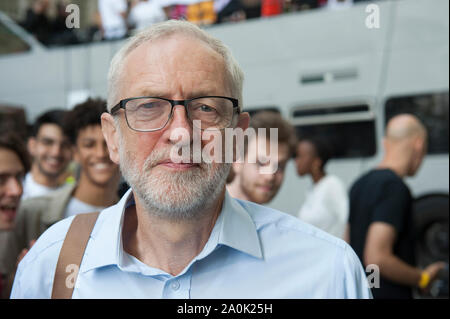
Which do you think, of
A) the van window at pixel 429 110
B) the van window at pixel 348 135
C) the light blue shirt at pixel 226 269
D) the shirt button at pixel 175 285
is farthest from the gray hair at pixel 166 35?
the van window at pixel 348 135

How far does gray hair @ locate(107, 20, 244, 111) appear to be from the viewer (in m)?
1.04

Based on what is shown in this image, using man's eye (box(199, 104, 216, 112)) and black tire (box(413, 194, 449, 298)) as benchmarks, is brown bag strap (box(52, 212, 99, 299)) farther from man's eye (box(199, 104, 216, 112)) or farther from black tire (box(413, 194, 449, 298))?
black tire (box(413, 194, 449, 298))

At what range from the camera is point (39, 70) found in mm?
2762

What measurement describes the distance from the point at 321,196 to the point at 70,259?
1418mm

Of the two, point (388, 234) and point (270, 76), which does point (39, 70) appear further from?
point (388, 234)

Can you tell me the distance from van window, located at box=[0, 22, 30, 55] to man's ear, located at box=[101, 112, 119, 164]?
6.37ft

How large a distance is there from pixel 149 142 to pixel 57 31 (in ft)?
5.63

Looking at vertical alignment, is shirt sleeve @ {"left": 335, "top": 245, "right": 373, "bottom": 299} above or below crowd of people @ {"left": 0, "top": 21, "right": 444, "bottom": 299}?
below

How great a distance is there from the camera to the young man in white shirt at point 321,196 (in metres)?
1.78

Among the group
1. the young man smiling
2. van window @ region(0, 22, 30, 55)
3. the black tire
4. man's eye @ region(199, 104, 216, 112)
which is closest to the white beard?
man's eye @ region(199, 104, 216, 112)

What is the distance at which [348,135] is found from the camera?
12.0ft

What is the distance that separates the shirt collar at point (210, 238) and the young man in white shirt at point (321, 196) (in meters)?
0.57

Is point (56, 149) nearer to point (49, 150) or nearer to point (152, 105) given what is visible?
point (49, 150)
